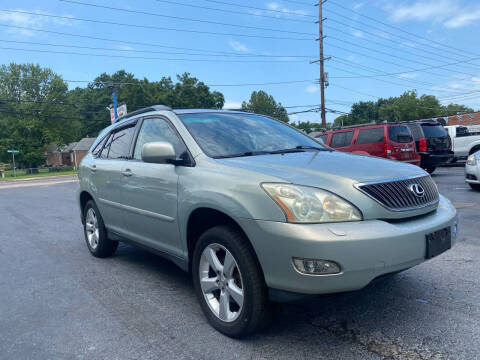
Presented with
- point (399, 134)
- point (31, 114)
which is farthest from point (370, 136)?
point (31, 114)

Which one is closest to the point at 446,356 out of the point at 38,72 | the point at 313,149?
Answer: the point at 313,149

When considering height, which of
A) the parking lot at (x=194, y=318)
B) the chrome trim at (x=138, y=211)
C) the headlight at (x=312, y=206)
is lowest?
the parking lot at (x=194, y=318)

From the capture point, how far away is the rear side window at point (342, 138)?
1343cm

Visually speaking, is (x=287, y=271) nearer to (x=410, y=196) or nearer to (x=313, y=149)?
(x=410, y=196)

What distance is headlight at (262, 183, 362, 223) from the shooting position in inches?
95.0

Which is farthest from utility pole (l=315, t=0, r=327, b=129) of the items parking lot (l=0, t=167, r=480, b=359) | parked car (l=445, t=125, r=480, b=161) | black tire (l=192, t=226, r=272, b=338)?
black tire (l=192, t=226, r=272, b=338)

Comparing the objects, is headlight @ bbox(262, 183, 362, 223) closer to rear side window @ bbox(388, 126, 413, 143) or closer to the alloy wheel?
the alloy wheel

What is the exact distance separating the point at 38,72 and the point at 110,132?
66843mm

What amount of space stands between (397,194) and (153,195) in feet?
6.76

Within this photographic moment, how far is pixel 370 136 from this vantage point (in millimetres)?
12773

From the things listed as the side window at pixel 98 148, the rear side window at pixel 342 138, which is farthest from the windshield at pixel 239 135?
the rear side window at pixel 342 138

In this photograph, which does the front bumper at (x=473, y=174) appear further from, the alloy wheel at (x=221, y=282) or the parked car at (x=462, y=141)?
the parked car at (x=462, y=141)

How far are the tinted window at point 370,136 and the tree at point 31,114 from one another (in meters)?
54.8

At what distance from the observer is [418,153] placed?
13609 millimetres
